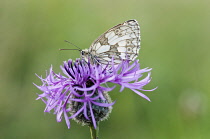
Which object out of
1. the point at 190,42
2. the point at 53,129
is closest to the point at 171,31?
the point at 190,42

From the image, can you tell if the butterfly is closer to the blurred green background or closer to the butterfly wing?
the butterfly wing

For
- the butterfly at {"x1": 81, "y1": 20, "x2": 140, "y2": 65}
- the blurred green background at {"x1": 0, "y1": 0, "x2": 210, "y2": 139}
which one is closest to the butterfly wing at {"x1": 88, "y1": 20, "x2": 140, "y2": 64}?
the butterfly at {"x1": 81, "y1": 20, "x2": 140, "y2": 65}

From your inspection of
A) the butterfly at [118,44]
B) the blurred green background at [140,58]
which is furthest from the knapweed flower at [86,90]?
the blurred green background at [140,58]

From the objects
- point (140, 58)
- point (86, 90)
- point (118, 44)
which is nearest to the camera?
point (86, 90)

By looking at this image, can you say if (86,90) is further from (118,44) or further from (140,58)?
(140,58)

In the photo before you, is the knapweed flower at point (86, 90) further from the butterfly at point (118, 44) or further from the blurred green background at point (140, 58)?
the blurred green background at point (140, 58)

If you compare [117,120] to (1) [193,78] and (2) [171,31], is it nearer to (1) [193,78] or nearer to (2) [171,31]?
(1) [193,78]

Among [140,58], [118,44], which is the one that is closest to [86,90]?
[118,44]
